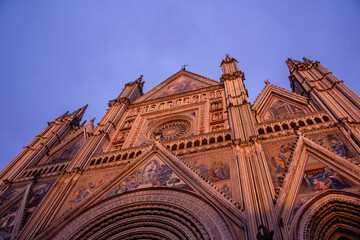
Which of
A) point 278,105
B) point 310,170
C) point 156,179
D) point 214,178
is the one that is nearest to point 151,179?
point 156,179

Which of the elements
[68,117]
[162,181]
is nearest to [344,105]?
[162,181]

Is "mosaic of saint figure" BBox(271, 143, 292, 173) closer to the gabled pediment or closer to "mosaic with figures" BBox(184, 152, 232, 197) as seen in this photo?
"mosaic with figures" BBox(184, 152, 232, 197)

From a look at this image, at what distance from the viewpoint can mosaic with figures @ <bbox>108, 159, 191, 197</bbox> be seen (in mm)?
8902

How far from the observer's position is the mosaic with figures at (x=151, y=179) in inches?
350

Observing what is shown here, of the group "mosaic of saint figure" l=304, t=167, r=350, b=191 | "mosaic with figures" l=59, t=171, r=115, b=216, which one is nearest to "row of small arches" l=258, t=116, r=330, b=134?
"mosaic of saint figure" l=304, t=167, r=350, b=191

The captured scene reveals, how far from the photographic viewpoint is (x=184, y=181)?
28.7 feet

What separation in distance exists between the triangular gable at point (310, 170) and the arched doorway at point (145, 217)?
1665mm

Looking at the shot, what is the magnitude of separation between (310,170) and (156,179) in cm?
471

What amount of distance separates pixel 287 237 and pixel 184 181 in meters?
3.60

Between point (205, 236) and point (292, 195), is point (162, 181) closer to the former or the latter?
point (205, 236)

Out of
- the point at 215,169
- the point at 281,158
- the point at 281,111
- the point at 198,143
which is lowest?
the point at 215,169

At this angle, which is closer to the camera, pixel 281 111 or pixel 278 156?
pixel 278 156

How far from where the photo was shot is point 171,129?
565 inches

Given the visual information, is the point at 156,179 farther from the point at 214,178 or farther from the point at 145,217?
the point at 214,178
